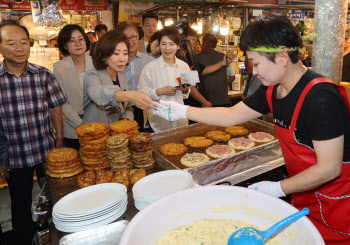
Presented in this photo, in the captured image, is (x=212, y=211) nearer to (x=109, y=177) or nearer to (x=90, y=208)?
(x=90, y=208)

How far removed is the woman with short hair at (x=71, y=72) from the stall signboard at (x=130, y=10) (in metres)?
4.56

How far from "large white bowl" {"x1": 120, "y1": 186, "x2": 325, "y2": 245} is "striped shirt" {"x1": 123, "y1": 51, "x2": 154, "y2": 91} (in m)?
3.43

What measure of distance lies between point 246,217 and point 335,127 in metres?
0.68

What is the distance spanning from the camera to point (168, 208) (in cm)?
124

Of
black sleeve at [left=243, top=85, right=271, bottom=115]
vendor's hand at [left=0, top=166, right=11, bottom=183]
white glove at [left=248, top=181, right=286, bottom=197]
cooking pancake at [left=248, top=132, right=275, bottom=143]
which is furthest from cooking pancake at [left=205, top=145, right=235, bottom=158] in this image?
vendor's hand at [left=0, top=166, right=11, bottom=183]

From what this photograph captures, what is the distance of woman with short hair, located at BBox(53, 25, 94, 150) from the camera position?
3.78m

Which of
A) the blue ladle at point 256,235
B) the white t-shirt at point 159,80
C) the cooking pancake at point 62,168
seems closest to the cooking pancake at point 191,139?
the white t-shirt at point 159,80

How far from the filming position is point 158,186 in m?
1.87

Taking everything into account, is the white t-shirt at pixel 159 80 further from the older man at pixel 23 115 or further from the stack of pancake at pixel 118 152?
the stack of pancake at pixel 118 152

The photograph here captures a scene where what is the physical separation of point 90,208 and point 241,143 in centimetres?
224

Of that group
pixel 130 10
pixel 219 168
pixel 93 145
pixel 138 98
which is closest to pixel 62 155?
pixel 93 145

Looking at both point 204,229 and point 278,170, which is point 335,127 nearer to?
point 204,229

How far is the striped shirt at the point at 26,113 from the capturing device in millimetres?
2834

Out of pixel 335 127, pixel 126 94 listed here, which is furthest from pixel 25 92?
pixel 335 127
